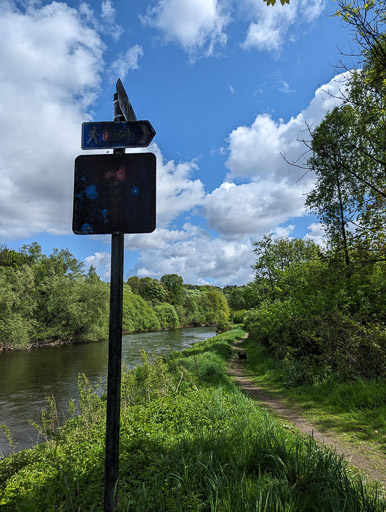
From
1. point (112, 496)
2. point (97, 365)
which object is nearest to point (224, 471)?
point (112, 496)

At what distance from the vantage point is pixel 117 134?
7.80 feet

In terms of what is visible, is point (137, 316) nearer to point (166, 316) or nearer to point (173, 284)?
point (166, 316)

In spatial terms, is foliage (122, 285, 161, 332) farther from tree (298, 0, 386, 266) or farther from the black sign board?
the black sign board

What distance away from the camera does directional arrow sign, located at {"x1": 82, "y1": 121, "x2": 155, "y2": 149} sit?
2348 mm

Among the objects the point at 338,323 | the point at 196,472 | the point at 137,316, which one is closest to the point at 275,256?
the point at 338,323

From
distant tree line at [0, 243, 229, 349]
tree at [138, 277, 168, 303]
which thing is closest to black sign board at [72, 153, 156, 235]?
distant tree line at [0, 243, 229, 349]

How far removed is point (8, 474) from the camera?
3209 millimetres

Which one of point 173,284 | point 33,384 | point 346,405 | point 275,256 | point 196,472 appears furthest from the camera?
point 173,284

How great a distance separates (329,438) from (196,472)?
326 centimetres

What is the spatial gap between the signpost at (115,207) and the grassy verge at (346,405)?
4.54 metres

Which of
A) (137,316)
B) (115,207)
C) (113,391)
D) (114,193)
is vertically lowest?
(137,316)

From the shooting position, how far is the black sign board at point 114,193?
7.33 ft

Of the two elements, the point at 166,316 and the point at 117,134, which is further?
the point at 166,316

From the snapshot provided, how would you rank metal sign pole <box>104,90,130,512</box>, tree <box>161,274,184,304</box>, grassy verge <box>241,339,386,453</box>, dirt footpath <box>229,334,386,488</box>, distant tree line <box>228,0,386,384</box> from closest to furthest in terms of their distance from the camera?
metal sign pole <box>104,90,130,512</box> → dirt footpath <box>229,334,386,488</box> → grassy verge <box>241,339,386,453</box> → distant tree line <box>228,0,386,384</box> → tree <box>161,274,184,304</box>
